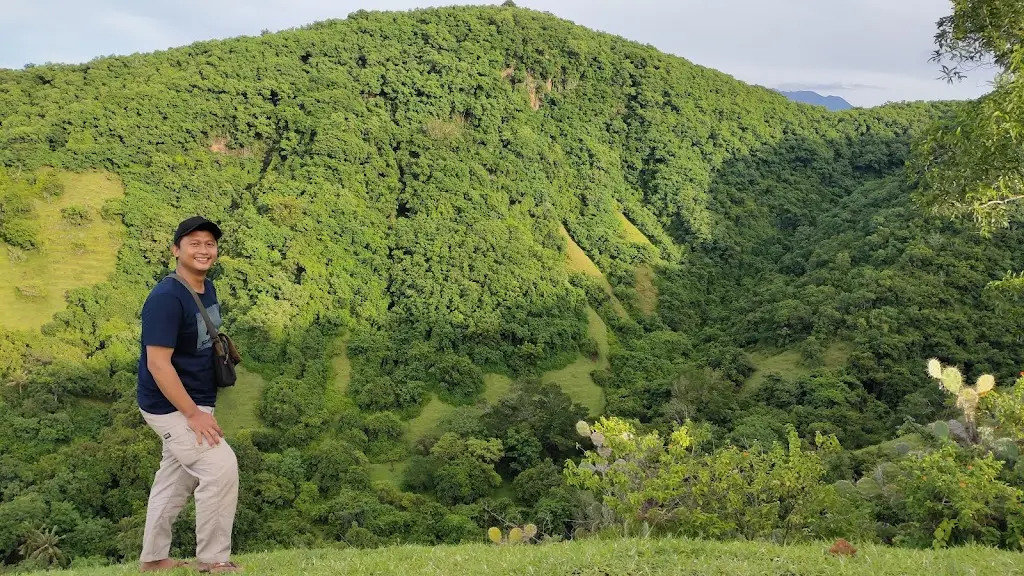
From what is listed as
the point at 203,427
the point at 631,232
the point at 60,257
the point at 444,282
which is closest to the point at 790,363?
the point at 444,282

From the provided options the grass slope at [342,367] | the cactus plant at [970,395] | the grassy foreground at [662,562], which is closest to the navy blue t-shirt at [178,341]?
the grassy foreground at [662,562]

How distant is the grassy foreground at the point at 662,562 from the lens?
468 centimetres

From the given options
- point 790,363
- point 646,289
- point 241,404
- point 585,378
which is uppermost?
point 646,289

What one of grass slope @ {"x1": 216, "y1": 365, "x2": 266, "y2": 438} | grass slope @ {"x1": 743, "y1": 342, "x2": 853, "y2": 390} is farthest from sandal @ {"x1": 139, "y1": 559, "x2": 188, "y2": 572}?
grass slope @ {"x1": 743, "y1": 342, "x2": 853, "y2": 390}

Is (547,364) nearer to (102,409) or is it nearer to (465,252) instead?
(465,252)

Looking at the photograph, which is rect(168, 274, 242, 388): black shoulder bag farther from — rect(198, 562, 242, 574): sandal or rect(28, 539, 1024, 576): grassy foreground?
rect(28, 539, 1024, 576): grassy foreground

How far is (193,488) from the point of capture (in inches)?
193

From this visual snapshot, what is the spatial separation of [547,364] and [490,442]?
14670 mm

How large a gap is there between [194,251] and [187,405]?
1168 millimetres

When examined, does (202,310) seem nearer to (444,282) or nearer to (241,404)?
(241,404)

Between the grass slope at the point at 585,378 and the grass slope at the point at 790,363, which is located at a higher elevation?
the grass slope at the point at 790,363

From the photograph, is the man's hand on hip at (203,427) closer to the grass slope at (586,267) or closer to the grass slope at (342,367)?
the grass slope at (342,367)

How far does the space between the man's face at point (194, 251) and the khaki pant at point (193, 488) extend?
43.5 inches

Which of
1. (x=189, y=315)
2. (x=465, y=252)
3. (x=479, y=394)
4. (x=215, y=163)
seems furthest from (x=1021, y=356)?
(x=215, y=163)
